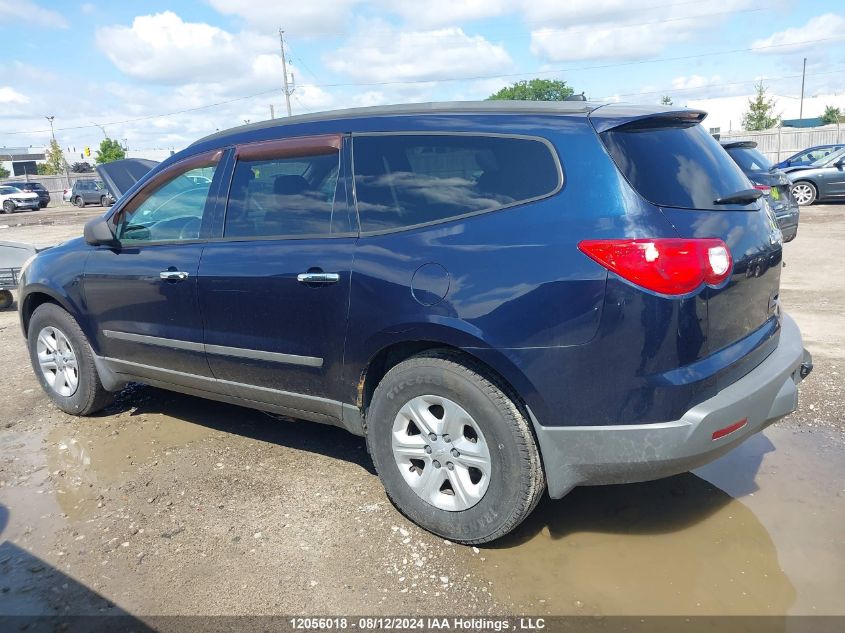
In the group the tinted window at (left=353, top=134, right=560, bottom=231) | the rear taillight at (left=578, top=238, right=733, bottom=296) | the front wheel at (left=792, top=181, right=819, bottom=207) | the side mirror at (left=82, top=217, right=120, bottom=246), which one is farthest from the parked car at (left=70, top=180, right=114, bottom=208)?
the rear taillight at (left=578, top=238, right=733, bottom=296)

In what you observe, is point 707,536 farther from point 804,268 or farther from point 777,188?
point 777,188

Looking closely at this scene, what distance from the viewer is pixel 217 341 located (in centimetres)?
389

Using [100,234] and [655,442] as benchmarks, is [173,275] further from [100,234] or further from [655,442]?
[655,442]

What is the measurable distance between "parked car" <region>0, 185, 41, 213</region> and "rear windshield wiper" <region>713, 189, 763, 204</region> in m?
39.0

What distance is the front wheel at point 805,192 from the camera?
60.9 feet

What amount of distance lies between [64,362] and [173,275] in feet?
5.02

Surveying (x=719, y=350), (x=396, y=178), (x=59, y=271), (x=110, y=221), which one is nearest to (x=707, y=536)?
(x=719, y=350)

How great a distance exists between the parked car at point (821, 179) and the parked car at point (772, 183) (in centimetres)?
834

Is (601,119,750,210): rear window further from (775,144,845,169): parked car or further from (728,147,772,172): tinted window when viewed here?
(775,144,845,169): parked car

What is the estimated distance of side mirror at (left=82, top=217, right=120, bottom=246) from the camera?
439 cm

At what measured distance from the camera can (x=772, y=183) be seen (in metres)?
10.5

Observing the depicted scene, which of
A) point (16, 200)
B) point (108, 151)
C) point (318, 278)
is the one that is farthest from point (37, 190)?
point (318, 278)

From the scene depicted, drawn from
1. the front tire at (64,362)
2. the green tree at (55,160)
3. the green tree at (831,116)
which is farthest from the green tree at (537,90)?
the front tire at (64,362)

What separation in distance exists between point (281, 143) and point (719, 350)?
2.39m
